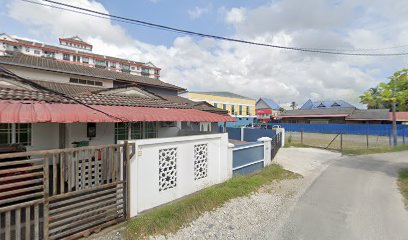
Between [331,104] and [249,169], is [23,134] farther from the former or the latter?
[331,104]

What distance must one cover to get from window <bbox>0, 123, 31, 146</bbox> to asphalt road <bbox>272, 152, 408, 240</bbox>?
8.57 metres

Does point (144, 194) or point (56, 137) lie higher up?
point (56, 137)

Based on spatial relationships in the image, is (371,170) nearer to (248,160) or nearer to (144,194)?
(248,160)

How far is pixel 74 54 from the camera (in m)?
52.7

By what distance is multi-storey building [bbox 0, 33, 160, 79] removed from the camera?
159ft

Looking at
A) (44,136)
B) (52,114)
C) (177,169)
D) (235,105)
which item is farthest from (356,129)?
(52,114)

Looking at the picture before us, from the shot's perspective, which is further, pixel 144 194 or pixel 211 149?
pixel 211 149

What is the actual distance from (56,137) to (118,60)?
60.9 metres

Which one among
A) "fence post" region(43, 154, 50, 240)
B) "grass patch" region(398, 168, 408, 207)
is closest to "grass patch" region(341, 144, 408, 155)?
"grass patch" region(398, 168, 408, 207)

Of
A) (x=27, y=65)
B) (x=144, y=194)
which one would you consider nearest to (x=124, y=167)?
(x=144, y=194)

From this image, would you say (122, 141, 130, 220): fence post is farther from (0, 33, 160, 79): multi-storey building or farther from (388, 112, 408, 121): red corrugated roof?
(0, 33, 160, 79): multi-storey building

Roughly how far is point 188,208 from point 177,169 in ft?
3.38

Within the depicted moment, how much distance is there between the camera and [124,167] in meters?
4.40

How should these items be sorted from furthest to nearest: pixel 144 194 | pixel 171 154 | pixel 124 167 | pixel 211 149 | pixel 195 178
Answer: pixel 211 149 < pixel 195 178 < pixel 171 154 < pixel 144 194 < pixel 124 167
